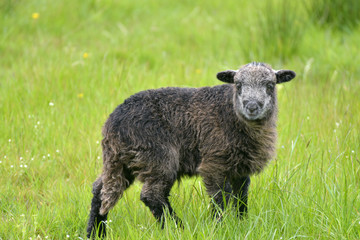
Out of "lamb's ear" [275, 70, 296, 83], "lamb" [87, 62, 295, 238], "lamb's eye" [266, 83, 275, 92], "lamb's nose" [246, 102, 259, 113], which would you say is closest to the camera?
"lamb's nose" [246, 102, 259, 113]

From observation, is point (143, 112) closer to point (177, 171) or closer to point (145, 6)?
point (177, 171)

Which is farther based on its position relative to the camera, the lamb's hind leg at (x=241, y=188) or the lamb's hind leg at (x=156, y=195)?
the lamb's hind leg at (x=241, y=188)

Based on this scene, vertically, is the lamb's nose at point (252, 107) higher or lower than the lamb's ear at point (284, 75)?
lower

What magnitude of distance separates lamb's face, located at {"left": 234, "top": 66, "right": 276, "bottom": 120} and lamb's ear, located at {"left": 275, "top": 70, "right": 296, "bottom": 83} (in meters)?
0.10

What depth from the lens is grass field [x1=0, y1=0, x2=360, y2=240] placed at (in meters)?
4.75

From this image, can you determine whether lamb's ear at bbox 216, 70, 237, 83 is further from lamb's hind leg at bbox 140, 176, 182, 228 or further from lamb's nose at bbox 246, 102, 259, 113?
lamb's hind leg at bbox 140, 176, 182, 228

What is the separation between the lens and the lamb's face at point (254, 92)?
15.5ft

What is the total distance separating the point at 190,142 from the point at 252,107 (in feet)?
2.37

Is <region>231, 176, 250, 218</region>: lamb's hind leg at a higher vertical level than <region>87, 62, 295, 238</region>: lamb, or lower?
lower

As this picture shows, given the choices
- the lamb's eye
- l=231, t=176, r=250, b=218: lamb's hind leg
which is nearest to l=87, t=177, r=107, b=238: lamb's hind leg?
l=231, t=176, r=250, b=218: lamb's hind leg

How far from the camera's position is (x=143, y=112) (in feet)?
16.3

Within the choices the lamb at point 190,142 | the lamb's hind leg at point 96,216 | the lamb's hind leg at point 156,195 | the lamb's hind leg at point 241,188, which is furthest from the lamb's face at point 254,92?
the lamb's hind leg at point 96,216

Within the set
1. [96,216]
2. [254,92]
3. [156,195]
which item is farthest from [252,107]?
[96,216]

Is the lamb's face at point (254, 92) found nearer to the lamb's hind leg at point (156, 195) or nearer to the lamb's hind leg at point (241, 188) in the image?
the lamb's hind leg at point (241, 188)
